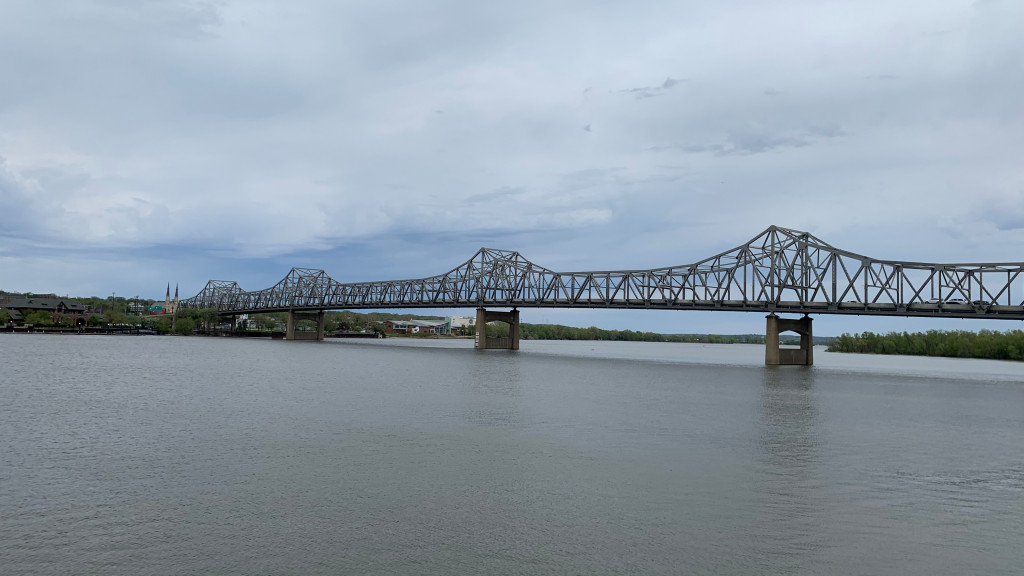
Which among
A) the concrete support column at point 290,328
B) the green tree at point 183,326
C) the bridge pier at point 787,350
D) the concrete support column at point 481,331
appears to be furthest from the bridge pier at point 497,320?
the green tree at point 183,326

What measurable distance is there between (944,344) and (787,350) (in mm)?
79868

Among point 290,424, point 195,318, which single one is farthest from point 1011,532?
point 195,318

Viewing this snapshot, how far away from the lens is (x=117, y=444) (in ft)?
65.3

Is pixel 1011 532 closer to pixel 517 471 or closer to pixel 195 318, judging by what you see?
pixel 517 471

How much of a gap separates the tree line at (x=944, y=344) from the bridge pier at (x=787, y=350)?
6839cm

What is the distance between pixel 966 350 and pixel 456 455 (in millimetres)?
144685

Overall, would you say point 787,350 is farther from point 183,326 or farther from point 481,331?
point 183,326

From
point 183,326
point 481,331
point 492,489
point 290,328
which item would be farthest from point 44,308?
point 492,489

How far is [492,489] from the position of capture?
605 inches

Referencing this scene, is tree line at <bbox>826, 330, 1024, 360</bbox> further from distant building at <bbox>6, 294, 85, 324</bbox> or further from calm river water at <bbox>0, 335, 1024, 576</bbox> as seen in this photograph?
distant building at <bbox>6, 294, 85, 324</bbox>

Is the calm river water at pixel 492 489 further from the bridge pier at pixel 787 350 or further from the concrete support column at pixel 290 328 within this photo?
the concrete support column at pixel 290 328

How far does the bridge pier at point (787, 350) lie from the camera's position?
257 feet

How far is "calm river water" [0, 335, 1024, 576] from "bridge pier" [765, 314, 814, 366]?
1857 inches

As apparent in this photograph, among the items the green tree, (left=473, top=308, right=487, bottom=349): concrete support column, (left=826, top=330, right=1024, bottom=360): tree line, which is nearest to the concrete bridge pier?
the green tree
